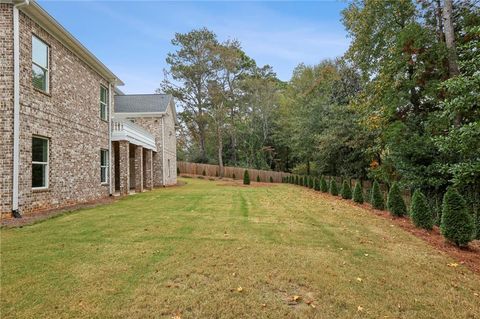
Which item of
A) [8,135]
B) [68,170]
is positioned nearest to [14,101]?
[8,135]

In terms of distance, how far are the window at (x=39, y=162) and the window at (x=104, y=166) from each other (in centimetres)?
425

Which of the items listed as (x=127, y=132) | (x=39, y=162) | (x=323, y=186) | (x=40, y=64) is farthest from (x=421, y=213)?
(x=127, y=132)

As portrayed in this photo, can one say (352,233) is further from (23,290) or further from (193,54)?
(193,54)

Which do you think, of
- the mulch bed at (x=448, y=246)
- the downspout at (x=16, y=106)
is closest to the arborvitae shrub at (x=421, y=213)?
the mulch bed at (x=448, y=246)

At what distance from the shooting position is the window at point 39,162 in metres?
8.45

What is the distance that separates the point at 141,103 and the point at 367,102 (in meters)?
14.7

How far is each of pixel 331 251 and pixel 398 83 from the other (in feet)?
37.4

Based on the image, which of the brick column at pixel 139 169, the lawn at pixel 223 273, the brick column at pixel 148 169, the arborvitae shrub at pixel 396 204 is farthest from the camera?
the brick column at pixel 148 169

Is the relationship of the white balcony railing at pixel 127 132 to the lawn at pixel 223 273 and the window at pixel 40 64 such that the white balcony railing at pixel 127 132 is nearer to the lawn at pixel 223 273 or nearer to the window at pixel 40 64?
the window at pixel 40 64

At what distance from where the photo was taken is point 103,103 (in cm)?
1377

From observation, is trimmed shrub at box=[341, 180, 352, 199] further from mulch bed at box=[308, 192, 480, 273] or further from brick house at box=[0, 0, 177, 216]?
brick house at box=[0, 0, 177, 216]

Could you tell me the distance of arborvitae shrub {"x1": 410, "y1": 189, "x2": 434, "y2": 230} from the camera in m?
7.80

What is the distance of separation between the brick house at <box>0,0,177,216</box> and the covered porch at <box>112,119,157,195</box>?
56mm

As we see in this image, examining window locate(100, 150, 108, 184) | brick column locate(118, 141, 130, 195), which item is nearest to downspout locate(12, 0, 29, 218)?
window locate(100, 150, 108, 184)
